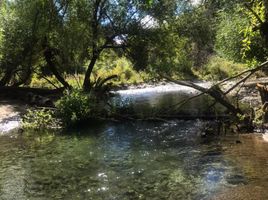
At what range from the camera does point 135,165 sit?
13.7 metres

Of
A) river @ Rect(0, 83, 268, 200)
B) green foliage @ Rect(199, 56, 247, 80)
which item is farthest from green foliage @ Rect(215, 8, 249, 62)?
river @ Rect(0, 83, 268, 200)

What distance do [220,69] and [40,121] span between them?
35243 millimetres

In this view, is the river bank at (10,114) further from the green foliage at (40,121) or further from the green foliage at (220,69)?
the green foliage at (220,69)

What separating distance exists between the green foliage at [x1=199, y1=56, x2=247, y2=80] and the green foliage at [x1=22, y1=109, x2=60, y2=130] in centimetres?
3172

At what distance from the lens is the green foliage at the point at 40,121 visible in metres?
21.3

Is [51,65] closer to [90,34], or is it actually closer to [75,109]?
[90,34]

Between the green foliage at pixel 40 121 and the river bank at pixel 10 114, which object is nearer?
the green foliage at pixel 40 121

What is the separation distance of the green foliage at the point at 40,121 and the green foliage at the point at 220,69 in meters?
31.7

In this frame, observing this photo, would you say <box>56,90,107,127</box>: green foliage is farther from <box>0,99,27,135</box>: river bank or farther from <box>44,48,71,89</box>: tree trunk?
<box>44,48,71,89</box>: tree trunk

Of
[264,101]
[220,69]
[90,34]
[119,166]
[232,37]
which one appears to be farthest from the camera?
[220,69]

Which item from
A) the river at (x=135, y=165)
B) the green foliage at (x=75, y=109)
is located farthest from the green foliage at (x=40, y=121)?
the river at (x=135, y=165)

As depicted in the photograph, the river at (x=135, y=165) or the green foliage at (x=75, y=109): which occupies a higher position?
the green foliage at (x=75, y=109)

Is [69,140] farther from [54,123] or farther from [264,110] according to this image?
[264,110]

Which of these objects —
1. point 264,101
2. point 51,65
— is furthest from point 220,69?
point 264,101
